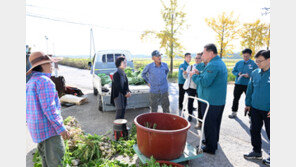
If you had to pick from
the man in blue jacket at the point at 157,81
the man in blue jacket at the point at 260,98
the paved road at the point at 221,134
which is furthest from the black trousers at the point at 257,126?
the man in blue jacket at the point at 157,81

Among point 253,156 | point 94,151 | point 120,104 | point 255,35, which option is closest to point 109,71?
point 120,104

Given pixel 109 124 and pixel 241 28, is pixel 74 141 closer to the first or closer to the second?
pixel 109 124

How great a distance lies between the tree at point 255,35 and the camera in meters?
15.0

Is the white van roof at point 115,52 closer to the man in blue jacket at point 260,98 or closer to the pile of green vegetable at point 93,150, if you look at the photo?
the pile of green vegetable at point 93,150

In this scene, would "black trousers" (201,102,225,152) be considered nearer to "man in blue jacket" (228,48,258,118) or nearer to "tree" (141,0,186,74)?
"man in blue jacket" (228,48,258,118)

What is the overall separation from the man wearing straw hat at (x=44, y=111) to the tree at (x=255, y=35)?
17.4m

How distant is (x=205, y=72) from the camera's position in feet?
10.5

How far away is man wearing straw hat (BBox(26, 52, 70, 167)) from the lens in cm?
190

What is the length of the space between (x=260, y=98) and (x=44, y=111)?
11.5ft

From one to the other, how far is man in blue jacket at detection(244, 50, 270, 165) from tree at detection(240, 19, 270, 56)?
14.5m

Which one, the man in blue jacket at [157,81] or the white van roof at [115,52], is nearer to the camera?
the man in blue jacket at [157,81]

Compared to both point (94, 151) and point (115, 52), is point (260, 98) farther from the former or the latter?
point (115, 52)

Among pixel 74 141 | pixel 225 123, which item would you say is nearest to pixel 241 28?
pixel 225 123

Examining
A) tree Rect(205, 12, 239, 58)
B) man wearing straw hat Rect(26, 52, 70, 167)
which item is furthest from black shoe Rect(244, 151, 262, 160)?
tree Rect(205, 12, 239, 58)
